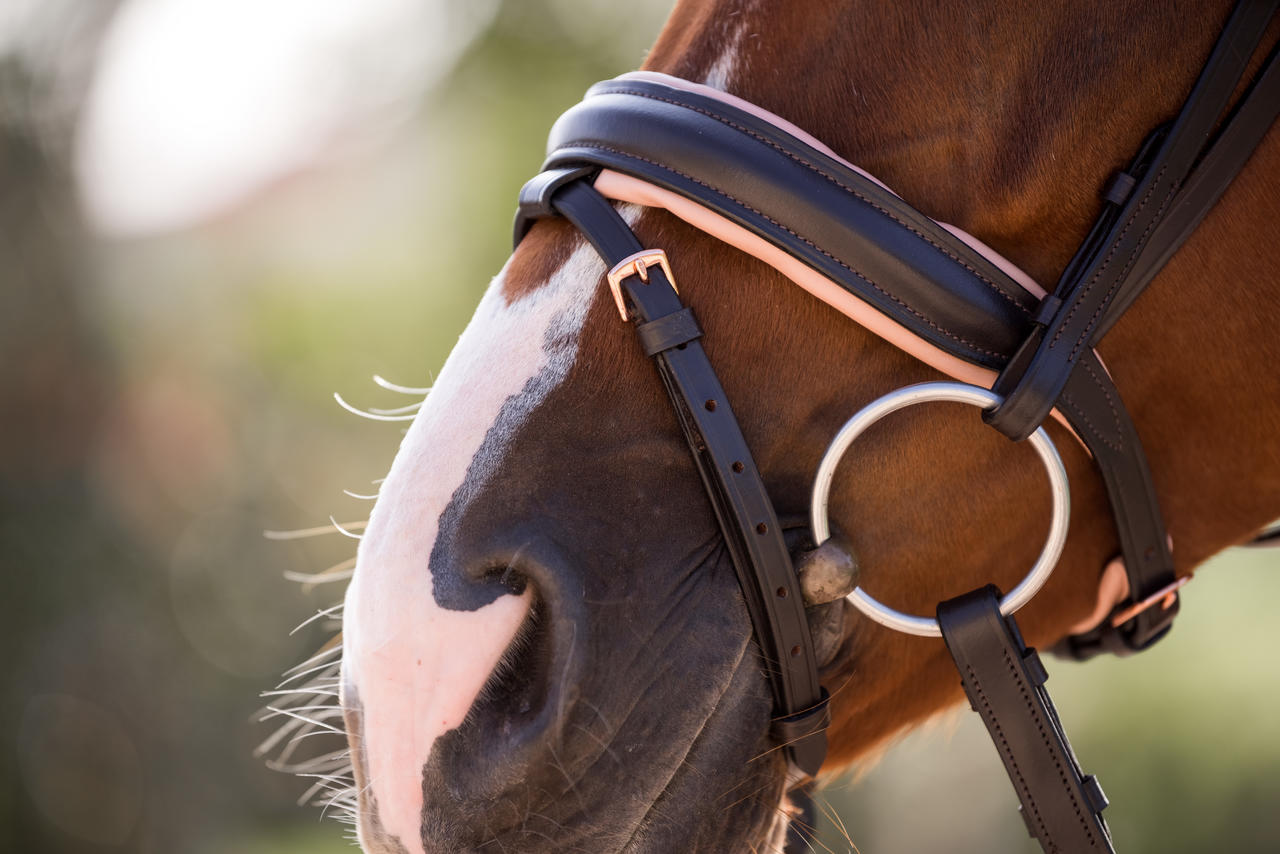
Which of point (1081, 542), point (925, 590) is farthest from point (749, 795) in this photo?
point (1081, 542)

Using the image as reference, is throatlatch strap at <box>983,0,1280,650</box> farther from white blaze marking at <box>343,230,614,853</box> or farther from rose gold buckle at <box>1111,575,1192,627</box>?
white blaze marking at <box>343,230,614,853</box>

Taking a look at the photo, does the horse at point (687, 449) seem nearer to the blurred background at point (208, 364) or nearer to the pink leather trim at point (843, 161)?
the pink leather trim at point (843, 161)

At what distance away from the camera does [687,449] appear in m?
1.26

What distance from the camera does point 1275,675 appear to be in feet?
21.9

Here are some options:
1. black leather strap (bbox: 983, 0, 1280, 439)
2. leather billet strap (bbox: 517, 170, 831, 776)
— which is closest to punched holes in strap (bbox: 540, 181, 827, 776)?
leather billet strap (bbox: 517, 170, 831, 776)

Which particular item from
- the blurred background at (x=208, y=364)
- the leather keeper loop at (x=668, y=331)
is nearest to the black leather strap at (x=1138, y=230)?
the leather keeper loop at (x=668, y=331)

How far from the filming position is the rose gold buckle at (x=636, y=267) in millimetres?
1239

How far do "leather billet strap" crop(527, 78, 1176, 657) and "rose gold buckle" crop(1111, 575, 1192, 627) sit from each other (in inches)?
14.4

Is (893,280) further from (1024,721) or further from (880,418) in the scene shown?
(1024,721)

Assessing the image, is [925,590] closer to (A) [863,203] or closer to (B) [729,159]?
(A) [863,203]

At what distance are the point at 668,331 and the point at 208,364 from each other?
996 centimetres

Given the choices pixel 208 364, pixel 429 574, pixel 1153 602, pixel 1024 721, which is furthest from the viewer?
pixel 208 364

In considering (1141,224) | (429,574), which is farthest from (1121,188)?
(429,574)

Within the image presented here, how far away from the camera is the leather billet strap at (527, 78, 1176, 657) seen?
A: 121cm
